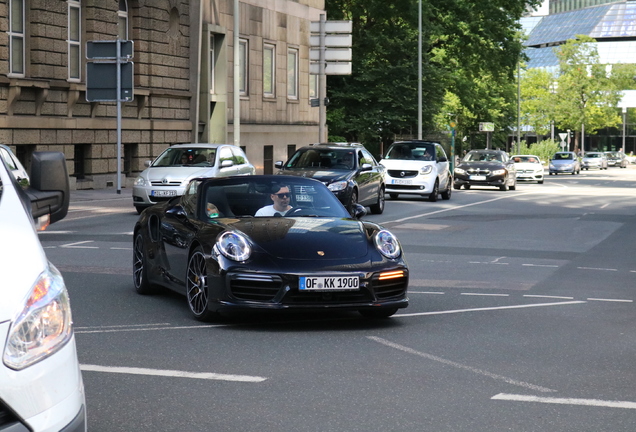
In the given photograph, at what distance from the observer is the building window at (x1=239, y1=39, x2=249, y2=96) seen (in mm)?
45656

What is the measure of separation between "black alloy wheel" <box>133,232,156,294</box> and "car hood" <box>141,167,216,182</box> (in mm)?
12659

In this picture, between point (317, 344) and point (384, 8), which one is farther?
point (384, 8)

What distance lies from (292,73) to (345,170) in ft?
87.7

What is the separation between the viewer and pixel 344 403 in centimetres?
631

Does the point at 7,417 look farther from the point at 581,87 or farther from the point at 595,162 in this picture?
the point at 581,87

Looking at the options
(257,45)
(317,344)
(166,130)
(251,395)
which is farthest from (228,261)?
(257,45)

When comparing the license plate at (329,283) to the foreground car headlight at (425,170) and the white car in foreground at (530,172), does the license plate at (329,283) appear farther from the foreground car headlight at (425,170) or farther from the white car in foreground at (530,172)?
the white car in foreground at (530,172)

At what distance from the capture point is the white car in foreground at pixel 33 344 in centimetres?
362

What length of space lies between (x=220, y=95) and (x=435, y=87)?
17.6 meters

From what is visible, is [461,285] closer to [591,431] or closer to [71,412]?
[591,431]

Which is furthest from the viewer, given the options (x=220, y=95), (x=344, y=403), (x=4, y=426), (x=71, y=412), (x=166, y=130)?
(x=220, y=95)

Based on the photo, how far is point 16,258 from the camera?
12.8ft

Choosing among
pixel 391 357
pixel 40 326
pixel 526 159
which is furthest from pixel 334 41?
pixel 40 326

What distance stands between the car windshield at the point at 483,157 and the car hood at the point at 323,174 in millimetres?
19941
